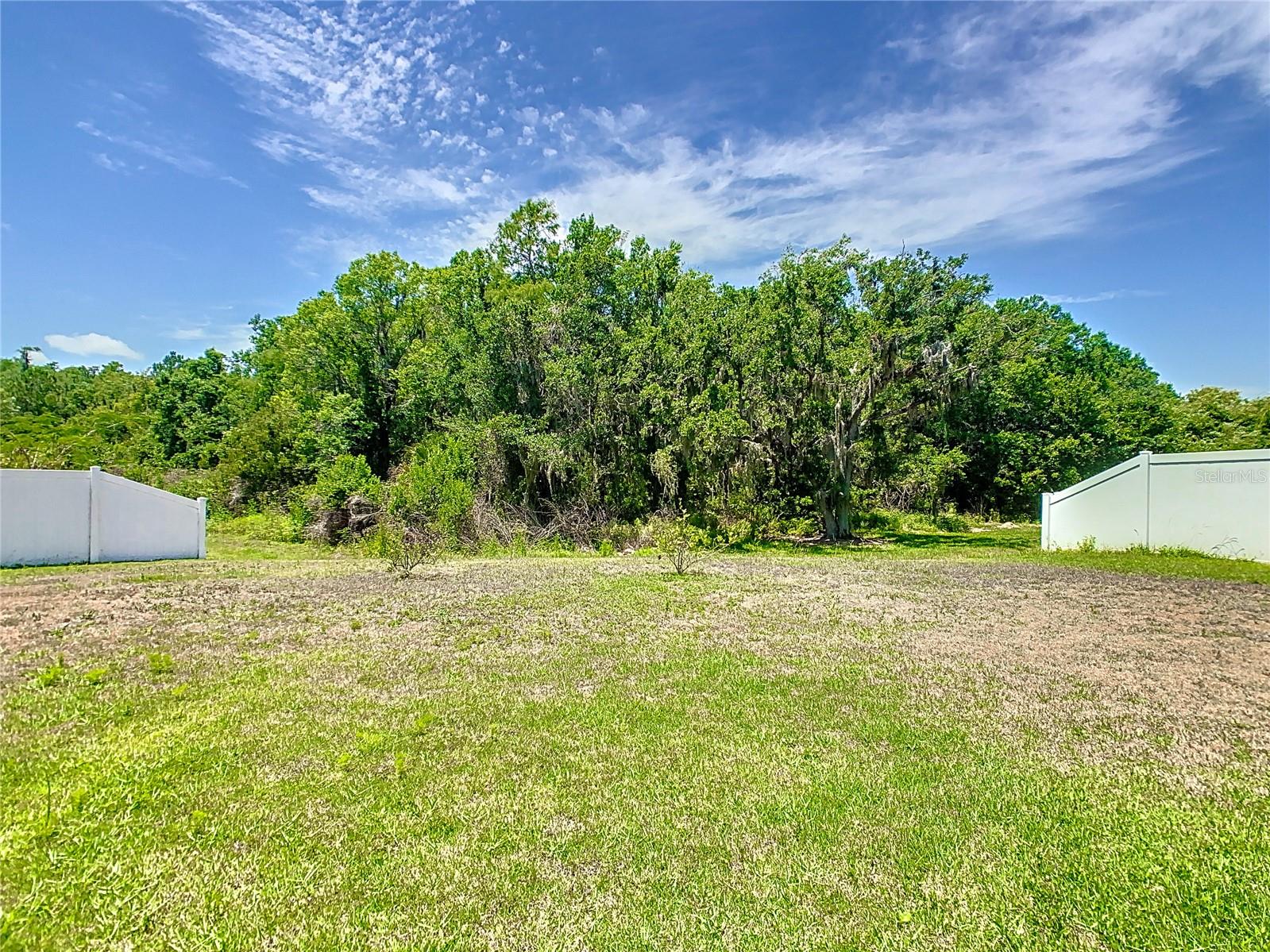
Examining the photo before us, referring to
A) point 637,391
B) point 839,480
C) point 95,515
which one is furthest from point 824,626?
point 95,515

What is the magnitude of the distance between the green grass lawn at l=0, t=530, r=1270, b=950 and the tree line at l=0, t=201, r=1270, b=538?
31.0 ft

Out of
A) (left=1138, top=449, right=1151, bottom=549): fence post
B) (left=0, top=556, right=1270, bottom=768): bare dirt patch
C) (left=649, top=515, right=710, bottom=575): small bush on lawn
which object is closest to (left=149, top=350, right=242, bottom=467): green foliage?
(left=0, top=556, right=1270, bottom=768): bare dirt patch

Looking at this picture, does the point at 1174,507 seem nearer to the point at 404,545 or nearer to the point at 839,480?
the point at 839,480

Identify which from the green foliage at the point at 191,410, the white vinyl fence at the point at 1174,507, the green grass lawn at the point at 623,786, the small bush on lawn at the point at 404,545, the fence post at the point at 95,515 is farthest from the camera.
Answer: the green foliage at the point at 191,410

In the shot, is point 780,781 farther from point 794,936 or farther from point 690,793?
point 794,936

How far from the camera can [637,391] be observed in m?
15.6

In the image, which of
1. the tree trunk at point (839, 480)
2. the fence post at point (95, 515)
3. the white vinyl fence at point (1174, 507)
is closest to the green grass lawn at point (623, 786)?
the fence post at point (95, 515)

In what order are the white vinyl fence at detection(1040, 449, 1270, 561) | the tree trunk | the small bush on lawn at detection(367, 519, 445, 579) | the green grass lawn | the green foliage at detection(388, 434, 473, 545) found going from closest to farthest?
the green grass lawn, the small bush on lawn at detection(367, 519, 445, 579), the white vinyl fence at detection(1040, 449, 1270, 561), the green foliage at detection(388, 434, 473, 545), the tree trunk

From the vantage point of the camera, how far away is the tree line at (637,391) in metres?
14.8

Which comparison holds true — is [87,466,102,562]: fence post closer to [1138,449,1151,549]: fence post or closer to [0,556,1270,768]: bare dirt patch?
[0,556,1270,768]: bare dirt patch

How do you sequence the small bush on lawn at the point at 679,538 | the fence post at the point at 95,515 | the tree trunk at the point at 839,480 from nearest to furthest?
the fence post at the point at 95,515, the small bush on lawn at the point at 679,538, the tree trunk at the point at 839,480

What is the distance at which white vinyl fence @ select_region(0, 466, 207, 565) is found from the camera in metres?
10.2

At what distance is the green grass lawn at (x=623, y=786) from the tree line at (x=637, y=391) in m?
9.44

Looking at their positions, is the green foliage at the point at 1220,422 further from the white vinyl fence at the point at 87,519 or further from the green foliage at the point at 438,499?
the white vinyl fence at the point at 87,519
